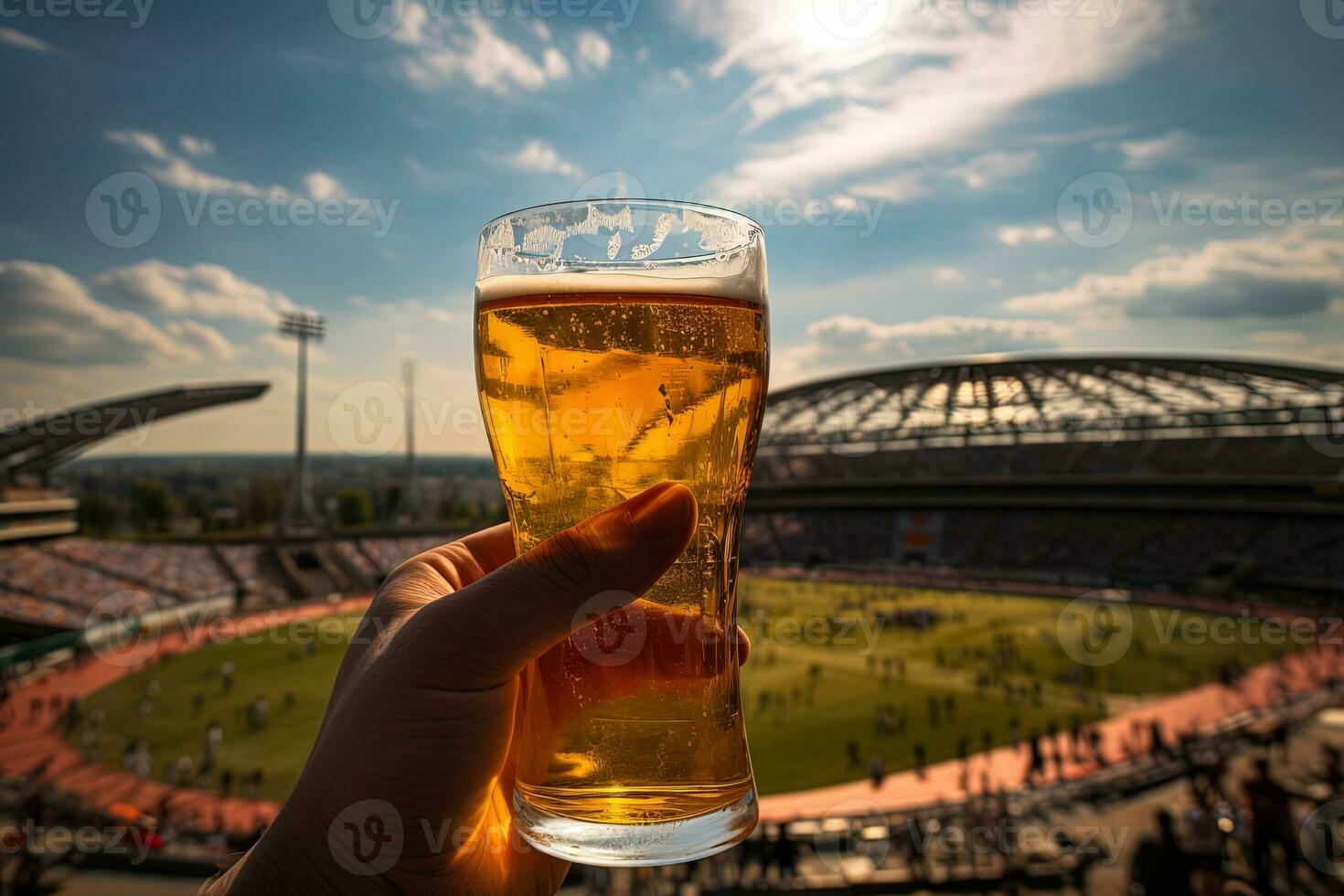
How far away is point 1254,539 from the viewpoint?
36.4 meters

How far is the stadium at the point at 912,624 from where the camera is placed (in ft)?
37.4

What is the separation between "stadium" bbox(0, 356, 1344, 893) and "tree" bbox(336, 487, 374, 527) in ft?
43.2

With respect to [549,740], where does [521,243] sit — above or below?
above

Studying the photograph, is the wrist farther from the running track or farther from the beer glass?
the running track

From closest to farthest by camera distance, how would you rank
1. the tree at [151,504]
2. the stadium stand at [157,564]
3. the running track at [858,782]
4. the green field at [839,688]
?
1. the running track at [858,782]
2. the green field at [839,688]
3. the stadium stand at [157,564]
4. the tree at [151,504]

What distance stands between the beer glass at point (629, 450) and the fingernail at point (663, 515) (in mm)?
104

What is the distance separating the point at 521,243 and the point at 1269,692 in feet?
71.9

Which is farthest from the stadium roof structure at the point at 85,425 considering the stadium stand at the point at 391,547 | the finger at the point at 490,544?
the finger at the point at 490,544

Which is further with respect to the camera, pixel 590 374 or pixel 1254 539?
pixel 1254 539

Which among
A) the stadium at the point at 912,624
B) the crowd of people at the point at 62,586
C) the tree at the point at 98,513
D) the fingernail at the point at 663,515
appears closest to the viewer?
the fingernail at the point at 663,515

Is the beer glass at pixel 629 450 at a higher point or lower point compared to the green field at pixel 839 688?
higher

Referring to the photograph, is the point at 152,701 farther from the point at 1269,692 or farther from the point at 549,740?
the point at 1269,692

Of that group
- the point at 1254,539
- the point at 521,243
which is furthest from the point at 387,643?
the point at 1254,539

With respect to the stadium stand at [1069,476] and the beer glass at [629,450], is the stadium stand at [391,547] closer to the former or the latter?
the stadium stand at [1069,476]
